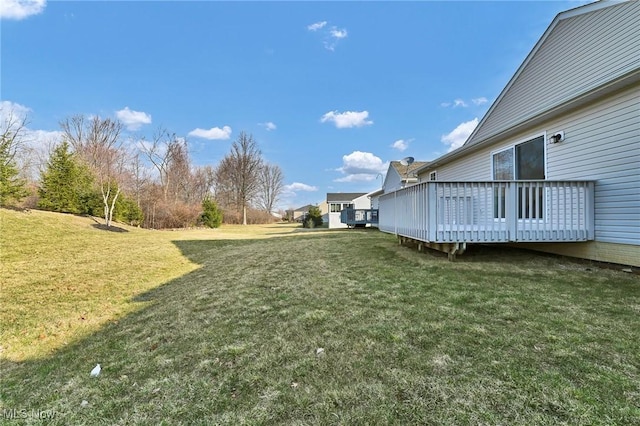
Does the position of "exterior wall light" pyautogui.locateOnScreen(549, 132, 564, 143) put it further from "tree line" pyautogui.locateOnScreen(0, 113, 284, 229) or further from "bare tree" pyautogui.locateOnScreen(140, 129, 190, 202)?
"bare tree" pyautogui.locateOnScreen(140, 129, 190, 202)

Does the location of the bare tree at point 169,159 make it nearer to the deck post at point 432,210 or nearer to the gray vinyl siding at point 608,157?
the deck post at point 432,210

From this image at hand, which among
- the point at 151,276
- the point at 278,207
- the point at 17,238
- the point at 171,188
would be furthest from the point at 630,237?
the point at 278,207

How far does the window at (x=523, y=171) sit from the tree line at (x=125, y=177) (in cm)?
1627

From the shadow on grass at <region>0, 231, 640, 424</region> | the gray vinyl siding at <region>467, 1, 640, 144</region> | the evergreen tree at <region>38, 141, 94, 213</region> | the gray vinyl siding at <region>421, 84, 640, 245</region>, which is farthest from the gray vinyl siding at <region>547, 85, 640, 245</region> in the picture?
the evergreen tree at <region>38, 141, 94, 213</region>

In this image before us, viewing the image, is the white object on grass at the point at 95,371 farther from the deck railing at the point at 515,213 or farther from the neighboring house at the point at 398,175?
the neighboring house at the point at 398,175

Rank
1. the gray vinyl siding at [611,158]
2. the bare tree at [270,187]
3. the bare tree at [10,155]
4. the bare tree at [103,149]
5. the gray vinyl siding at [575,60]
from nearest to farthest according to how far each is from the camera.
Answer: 1. the gray vinyl siding at [611,158]
2. the gray vinyl siding at [575,60]
3. the bare tree at [10,155]
4. the bare tree at [103,149]
5. the bare tree at [270,187]

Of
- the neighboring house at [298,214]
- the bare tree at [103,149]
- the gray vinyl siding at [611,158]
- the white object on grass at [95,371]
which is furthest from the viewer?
the neighboring house at [298,214]

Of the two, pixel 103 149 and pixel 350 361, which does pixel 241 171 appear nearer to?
pixel 103 149

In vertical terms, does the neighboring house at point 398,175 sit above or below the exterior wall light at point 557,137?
above

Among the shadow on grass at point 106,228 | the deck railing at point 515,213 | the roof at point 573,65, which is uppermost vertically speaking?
the roof at point 573,65

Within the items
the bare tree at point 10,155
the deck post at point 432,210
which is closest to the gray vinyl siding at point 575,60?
the deck post at point 432,210

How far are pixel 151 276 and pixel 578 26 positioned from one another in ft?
35.8

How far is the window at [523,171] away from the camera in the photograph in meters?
5.15

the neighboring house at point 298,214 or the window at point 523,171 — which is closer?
the window at point 523,171
